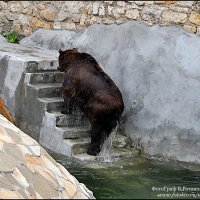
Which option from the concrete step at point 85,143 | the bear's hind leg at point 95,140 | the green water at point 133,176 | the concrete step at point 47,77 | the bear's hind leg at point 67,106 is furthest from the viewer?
the concrete step at point 47,77

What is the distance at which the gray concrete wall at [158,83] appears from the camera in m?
8.22

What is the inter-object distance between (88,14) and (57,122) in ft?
7.48

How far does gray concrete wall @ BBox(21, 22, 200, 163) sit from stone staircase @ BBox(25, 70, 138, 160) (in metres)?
0.45

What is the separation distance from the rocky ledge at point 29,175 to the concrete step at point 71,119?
2.08 meters

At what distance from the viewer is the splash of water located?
8.42 metres

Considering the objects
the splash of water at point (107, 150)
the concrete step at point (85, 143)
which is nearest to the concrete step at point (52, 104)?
the concrete step at point (85, 143)

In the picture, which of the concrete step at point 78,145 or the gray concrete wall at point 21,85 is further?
the gray concrete wall at point 21,85

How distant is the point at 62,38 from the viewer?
10555mm

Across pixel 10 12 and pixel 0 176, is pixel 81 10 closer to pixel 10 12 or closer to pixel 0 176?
pixel 10 12

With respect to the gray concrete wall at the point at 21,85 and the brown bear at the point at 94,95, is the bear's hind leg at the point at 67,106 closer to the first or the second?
the brown bear at the point at 94,95

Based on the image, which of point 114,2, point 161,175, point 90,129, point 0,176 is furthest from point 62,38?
point 0,176

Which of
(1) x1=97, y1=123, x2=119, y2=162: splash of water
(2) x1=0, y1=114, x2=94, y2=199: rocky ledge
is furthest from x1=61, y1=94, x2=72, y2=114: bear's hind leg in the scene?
(2) x1=0, y1=114, x2=94, y2=199: rocky ledge

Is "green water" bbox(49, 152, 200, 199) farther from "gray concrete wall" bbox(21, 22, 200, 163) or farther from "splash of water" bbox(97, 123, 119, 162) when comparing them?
"gray concrete wall" bbox(21, 22, 200, 163)

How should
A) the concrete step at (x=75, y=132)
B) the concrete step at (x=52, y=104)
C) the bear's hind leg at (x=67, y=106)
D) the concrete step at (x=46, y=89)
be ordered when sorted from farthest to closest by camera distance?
the concrete step at (x=46, y=89) < the concrete step at (x=52, y=104) < the bear's hind leg at (x=67, y=106) < the concrete step at (x=75, y=132)
